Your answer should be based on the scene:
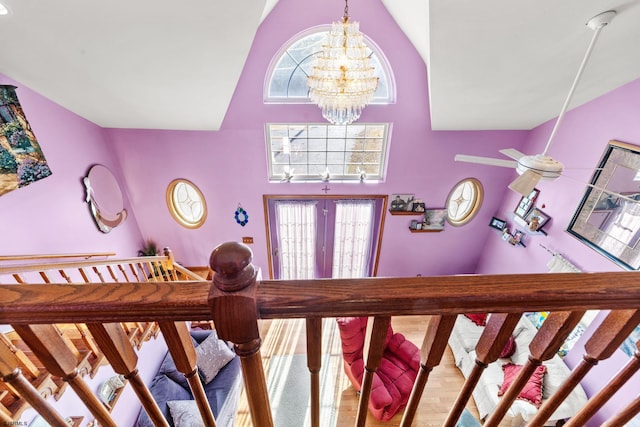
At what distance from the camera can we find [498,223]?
4.77 meters

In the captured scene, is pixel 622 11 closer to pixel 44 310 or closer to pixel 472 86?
pixel 472 86

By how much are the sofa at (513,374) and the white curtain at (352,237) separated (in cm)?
183

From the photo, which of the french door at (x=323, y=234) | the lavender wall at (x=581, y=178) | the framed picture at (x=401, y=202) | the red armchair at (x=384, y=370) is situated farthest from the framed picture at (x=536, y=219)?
the red armchair at (x=384, y=370)

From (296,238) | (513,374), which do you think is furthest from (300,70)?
(513,374)

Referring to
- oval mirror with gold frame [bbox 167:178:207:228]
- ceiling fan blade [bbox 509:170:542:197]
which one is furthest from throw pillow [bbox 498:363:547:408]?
oval mirror with gold frame [bbox 167:178:207:228]

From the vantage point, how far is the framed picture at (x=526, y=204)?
4.08 m

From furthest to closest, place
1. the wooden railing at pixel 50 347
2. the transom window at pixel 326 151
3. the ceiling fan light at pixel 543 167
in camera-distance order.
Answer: the transom window at pixel 326 151 → the ceiling fan light at pixel 543 167 → the wooden railing at pixel 50 347

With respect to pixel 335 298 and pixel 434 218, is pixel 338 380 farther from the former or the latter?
pixel 335 298

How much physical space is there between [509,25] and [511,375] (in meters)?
3.36

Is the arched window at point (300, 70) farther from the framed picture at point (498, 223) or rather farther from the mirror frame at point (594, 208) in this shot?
the framed picture at point (498, 223)

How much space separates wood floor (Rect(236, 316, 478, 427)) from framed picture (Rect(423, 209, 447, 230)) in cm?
151

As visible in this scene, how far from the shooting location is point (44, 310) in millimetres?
513

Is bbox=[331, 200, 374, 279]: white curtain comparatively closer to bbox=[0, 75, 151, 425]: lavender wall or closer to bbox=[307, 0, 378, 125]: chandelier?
bbox=[307, 0, 378, 125]: chandelier

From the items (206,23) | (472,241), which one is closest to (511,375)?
(472,241)
